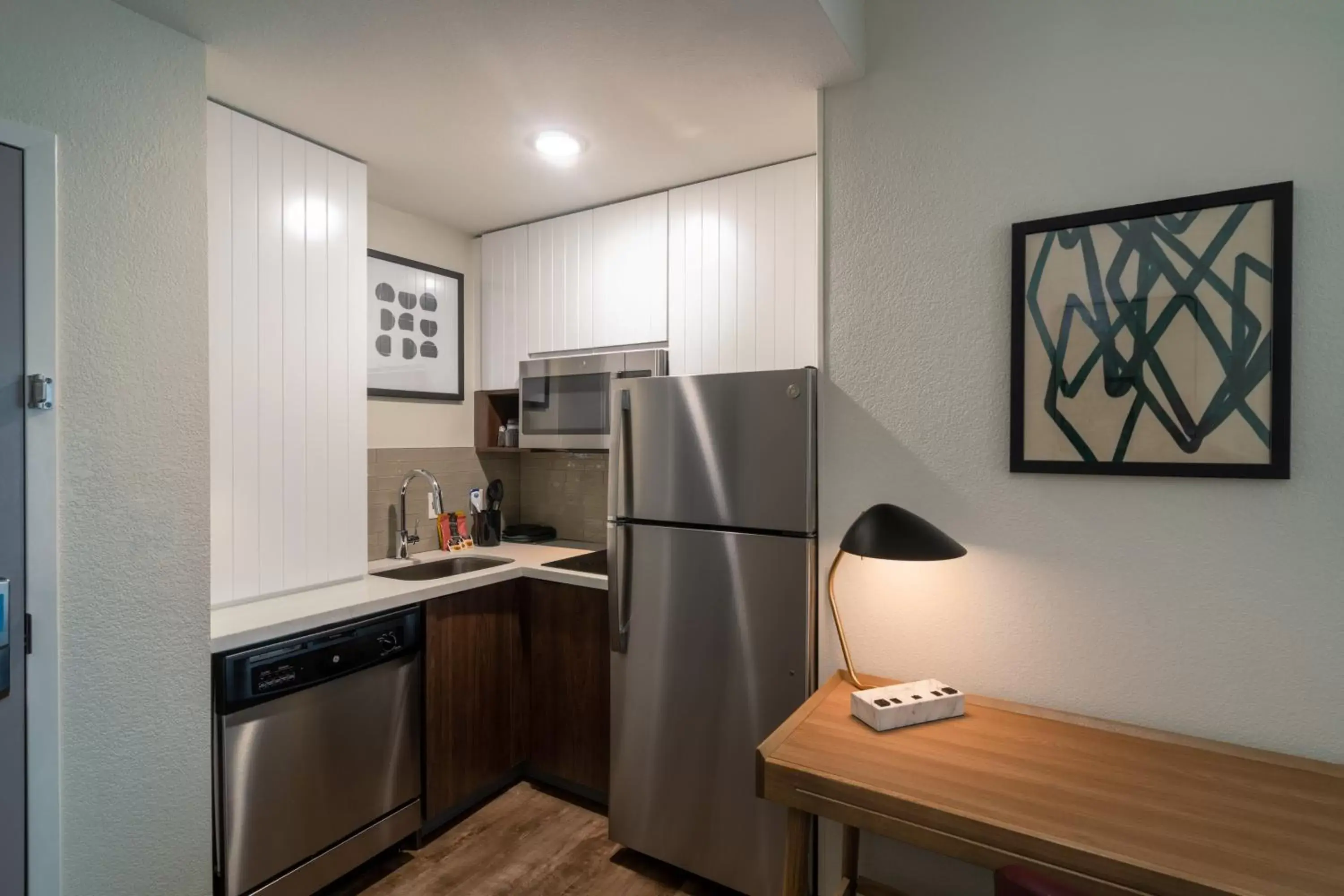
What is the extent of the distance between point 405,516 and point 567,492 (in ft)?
2.62

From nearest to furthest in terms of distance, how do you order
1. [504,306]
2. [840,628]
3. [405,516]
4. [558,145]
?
[840,628]
[558,145]
[405,516]
[504,306]

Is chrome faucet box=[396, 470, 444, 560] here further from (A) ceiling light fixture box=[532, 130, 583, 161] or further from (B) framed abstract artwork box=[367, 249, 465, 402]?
(A) ceiling light fixture box=[532, 130, 583, 161]

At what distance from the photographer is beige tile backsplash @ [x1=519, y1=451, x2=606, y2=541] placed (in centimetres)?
328

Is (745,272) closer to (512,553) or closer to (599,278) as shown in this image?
(599,278)

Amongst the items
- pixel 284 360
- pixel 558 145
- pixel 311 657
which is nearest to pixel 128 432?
pixel 284 360

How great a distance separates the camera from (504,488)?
137 inches

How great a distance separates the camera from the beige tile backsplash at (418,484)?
286 cm

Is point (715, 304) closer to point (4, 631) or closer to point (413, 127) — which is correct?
point (413, 127)

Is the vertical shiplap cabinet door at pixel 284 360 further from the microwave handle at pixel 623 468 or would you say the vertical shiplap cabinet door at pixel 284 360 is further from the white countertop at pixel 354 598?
the microwave handle at pixel 623 468

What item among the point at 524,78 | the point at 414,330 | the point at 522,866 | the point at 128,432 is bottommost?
the point at 522,866

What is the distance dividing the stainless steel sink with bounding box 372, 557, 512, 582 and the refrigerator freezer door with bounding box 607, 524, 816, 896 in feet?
2.84

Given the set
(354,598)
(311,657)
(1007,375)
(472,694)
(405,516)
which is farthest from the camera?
(405,516)

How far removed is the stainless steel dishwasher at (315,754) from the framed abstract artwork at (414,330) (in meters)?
1.18

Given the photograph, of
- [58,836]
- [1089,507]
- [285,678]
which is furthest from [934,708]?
[58,836]
